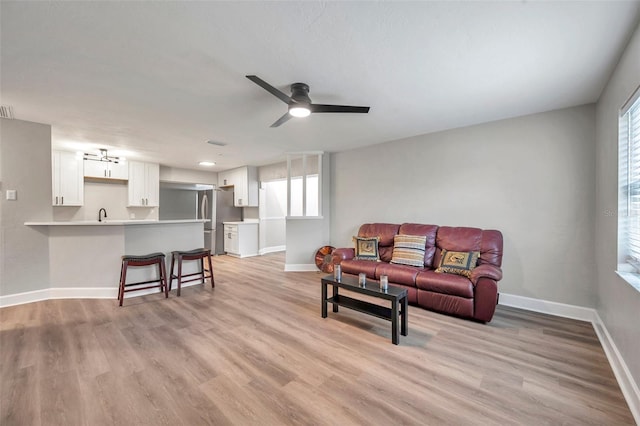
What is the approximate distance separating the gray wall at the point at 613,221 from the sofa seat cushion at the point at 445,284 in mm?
1083

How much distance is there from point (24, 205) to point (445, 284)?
557 centimetres

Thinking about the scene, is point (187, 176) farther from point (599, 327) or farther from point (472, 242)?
point (599, 327)

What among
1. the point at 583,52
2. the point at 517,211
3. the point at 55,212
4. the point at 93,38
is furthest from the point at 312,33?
the point at 55,212

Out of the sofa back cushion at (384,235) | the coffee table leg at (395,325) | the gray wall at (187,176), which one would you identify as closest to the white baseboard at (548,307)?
the sofa back cushion at (384,235)

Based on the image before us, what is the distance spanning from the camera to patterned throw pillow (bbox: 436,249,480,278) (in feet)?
10.3

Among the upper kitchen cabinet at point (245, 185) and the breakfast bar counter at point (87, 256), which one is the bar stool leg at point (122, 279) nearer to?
the breakfast bar counter at point (87, 256)

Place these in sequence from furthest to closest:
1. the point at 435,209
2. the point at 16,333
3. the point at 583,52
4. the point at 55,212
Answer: the point at 55,212
the point at 435,209
the point at 16,333
the point at 583,52

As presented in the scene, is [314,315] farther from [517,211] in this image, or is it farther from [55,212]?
[55,212]

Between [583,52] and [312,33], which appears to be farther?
[583,52]

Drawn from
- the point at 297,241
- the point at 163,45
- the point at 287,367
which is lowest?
the point at 287,367

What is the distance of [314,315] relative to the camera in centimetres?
303

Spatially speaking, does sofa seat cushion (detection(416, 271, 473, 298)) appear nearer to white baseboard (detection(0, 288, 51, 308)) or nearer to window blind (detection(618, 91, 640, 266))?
window blind (detection(618, 91, 640, 266))

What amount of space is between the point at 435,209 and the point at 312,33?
3169mm

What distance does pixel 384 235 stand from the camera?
13.9 ft
